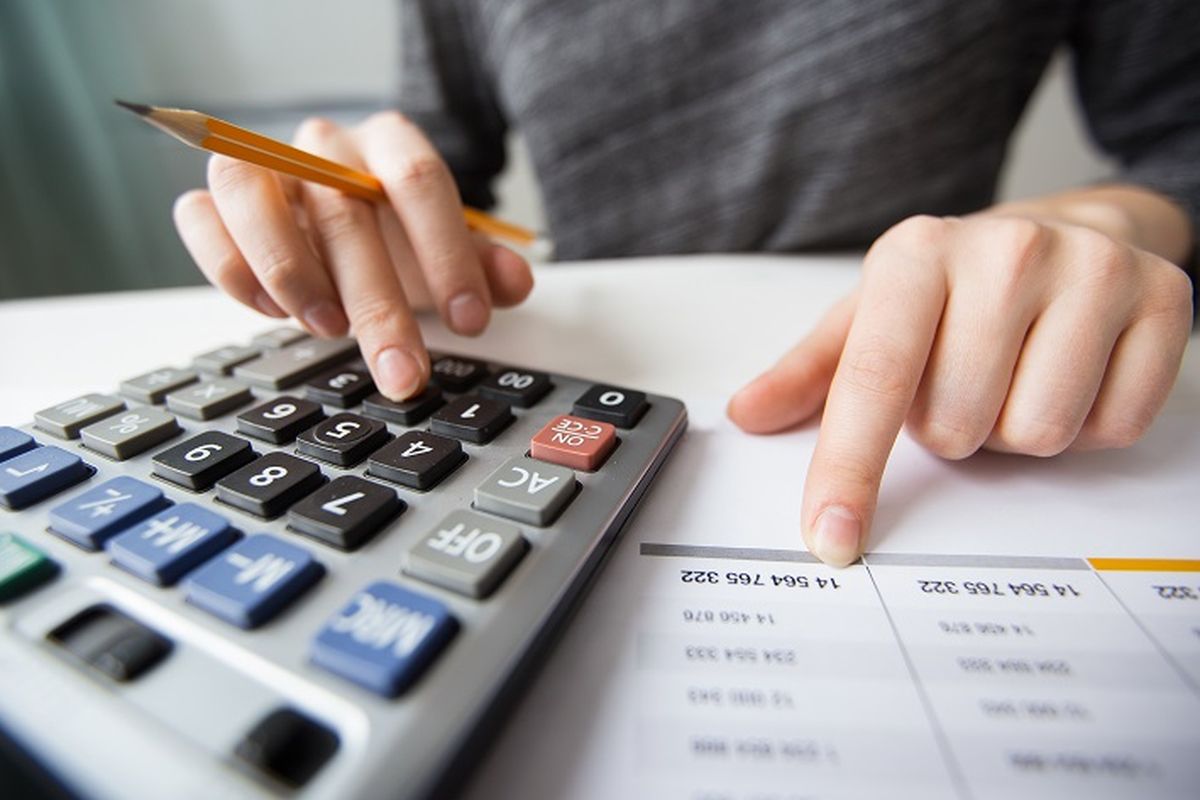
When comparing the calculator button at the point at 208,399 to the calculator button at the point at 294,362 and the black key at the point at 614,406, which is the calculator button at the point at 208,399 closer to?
the calculator button at the point at 294,362

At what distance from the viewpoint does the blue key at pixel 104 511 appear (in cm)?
18

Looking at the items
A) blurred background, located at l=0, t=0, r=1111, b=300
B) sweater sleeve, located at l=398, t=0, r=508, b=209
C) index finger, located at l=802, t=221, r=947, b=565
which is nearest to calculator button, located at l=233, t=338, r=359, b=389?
index finger, located at l=802, t=221, r=947, b=565

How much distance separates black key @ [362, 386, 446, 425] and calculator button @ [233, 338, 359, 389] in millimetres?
49

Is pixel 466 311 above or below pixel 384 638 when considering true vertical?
above

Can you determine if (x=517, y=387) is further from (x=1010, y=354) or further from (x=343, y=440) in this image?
(x=1010, y=354)

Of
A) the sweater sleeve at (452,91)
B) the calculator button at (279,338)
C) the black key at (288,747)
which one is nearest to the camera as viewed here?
the black key at (288,747)

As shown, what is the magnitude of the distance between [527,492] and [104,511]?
5.2 inches

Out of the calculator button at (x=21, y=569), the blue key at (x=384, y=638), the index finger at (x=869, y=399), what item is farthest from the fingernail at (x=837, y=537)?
the calculator button at (x=21, y=569)

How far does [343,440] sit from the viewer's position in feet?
0.72

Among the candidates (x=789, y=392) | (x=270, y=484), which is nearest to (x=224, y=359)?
(x=270, y=484)

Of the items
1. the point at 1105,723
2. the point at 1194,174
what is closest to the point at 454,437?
the point at 1105,723

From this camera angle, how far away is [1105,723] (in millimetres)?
144

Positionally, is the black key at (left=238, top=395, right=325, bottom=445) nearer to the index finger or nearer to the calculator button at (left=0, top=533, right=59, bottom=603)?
the calculator button at (left=0, top=533, right=59, bottom=603)

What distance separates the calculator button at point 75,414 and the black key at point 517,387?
16cm
